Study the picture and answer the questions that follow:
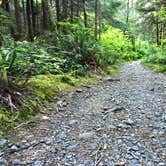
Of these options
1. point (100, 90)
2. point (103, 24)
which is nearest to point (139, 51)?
point (103, 24)

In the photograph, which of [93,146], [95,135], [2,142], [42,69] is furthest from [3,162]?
[42,69]

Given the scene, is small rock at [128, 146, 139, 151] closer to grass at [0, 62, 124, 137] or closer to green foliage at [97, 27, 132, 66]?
grass at [0, 62, 124, 137]

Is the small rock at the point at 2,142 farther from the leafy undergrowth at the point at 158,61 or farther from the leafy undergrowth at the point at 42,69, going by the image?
the leafy undergrowth at the point at 158,61

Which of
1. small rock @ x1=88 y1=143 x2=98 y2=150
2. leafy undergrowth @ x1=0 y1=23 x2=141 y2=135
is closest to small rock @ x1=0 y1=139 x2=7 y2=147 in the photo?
leafy undergrowth @ x1=0 y1=23 x2=141 y2=135

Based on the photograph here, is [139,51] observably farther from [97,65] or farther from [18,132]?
[18,132]

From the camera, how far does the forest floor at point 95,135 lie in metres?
3.31

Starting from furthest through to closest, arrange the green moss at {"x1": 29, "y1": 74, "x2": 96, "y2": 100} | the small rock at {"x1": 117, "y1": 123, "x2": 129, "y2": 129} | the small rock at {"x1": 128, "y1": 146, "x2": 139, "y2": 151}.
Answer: the green moss at {"x1": 29, "y1": 74, "x2": 96, "y2": 100}, the small rock at {"x1": 117, "y1": 123, "x2": 129, "y2": 129}, the small rock at {"x1": 128, "y1": 146, "x2": 139, "y2": 151}

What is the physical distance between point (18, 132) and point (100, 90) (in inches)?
141

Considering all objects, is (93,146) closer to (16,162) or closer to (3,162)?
(16,162)

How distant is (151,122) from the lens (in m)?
4.64

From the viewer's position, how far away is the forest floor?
10.9ft

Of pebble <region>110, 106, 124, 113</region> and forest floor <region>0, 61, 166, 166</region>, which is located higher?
pebble <region>110, 106, 124, 113</region>

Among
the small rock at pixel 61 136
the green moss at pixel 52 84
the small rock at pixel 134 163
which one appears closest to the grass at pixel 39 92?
the green moss at pixel 52 84

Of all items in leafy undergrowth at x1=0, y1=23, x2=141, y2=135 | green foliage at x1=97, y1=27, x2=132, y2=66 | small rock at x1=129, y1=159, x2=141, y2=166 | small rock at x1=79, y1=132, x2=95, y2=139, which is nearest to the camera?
small rock at x1=129, y1=159, x2=141, y2=166
